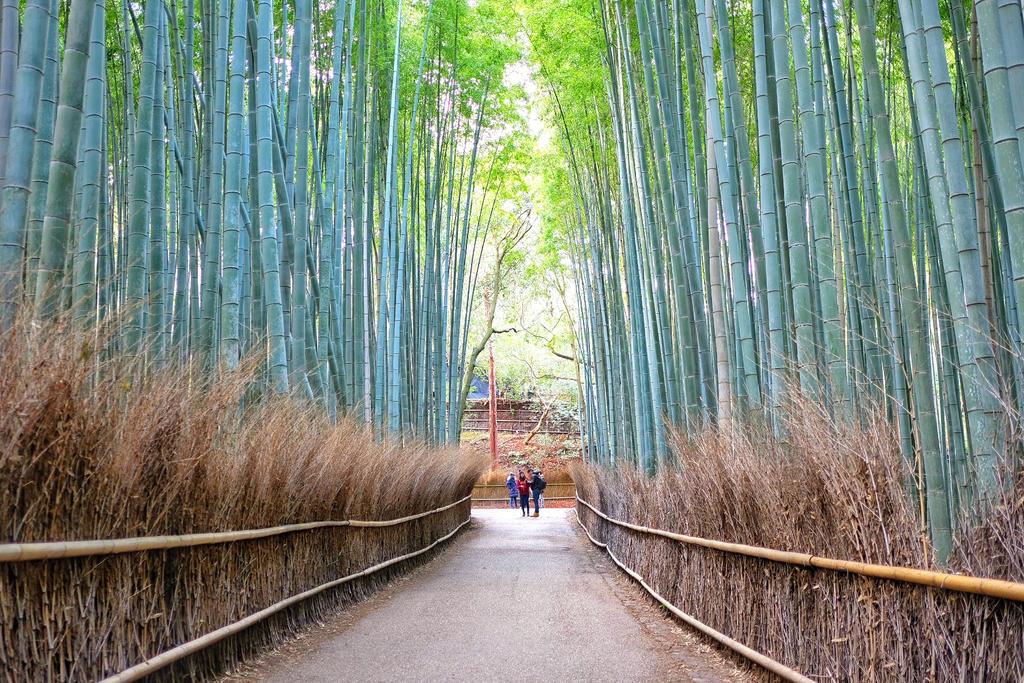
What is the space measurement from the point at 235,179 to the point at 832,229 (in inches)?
158

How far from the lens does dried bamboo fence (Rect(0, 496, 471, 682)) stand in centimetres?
255

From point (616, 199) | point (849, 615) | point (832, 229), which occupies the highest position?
point (616, 199)

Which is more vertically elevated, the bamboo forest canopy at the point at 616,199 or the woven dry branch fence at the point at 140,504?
the bamboo forest canopy at the point at 616,199

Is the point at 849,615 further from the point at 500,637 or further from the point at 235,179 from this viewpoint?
the point at 235,179

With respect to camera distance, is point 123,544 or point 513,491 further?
point 513,491

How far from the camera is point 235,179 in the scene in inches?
209

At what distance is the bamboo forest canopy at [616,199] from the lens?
10.4 ft

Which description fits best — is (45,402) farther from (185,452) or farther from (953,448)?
(953,448)

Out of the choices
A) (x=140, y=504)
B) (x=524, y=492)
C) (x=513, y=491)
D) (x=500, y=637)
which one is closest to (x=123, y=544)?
(x=140, y=504)

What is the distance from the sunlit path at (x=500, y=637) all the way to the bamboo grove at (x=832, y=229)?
1.26 metres

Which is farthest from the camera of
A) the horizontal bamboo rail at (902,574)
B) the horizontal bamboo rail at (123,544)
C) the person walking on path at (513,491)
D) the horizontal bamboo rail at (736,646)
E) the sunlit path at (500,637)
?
the person walking on path at (513,491)

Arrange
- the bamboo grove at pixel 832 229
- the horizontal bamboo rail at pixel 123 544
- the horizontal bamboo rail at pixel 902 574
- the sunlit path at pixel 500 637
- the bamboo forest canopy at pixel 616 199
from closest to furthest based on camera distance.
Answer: the horizontal bamboo rail at pixel 902 574 → the horizontal bamboo rail at pixel 123 544 → the bamboo grove at pixel 832 229 → the bamboo forest canopy at pixel 616 199 → the sunlit path at pixel 500 637

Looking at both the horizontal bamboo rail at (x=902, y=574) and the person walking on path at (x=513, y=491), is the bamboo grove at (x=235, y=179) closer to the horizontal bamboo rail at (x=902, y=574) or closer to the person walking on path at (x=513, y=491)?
the horizontal bamboo rail at (x=902, y=574)

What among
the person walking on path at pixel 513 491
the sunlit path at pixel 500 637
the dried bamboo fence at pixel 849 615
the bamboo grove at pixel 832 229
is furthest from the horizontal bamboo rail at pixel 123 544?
the person walking on path at pixel 513 491
